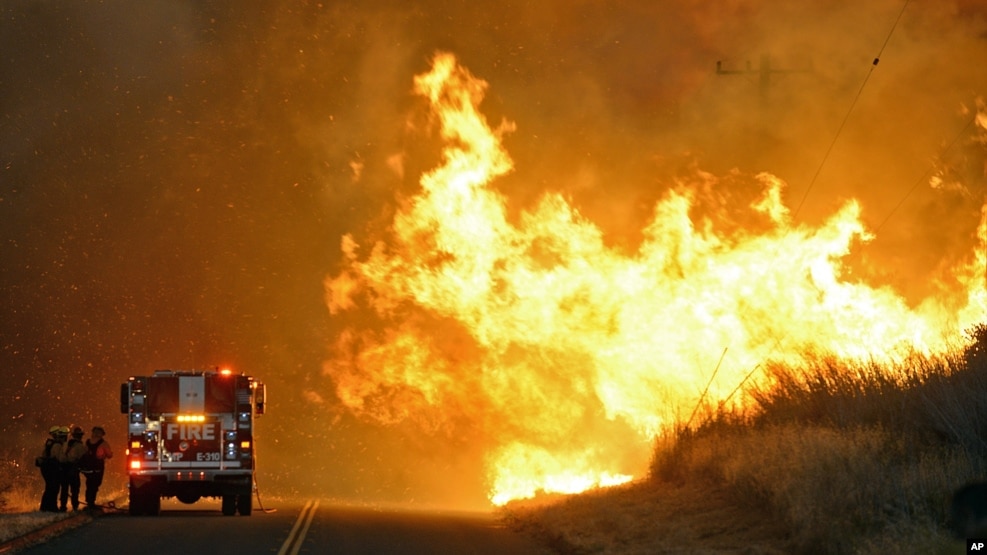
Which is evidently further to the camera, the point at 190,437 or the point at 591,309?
the point at 591,309

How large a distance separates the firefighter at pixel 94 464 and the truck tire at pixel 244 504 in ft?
9.18

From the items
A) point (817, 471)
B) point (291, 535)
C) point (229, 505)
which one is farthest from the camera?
point (229, 505)

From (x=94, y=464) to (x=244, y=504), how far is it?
3.17 meters

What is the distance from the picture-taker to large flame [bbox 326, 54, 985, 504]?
31922 mm

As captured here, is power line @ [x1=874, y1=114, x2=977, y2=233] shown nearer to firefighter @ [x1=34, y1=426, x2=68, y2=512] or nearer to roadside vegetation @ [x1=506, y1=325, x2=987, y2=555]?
roadside vegetation @ [x1=506, y1=325, x2=987, y2=555]

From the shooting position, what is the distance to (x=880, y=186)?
37250 mm

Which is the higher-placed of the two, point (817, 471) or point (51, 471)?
point (51, 471)

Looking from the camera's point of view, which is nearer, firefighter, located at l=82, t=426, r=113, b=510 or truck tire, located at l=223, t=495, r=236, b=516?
firefighter, located at l=82, t=426, r=113, b=510

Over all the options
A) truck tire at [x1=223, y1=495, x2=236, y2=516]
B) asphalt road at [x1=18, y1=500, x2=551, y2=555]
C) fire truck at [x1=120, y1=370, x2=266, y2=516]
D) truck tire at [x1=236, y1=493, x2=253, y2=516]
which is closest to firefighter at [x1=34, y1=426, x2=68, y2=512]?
asphalt road at [x1=18, y1=500, x2=551, y2=555]

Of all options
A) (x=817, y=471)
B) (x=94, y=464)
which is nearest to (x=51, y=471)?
(x=94, y=464)

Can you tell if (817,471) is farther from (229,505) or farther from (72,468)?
(72,468)

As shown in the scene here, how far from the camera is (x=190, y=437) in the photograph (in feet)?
99.0

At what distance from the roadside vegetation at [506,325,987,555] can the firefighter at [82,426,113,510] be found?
28.7 feet

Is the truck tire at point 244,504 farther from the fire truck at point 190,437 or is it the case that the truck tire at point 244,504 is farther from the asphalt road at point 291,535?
the asphalt road at point 291,535
